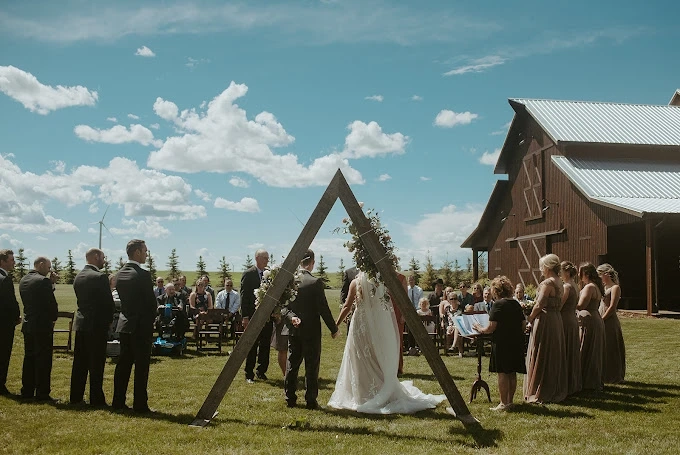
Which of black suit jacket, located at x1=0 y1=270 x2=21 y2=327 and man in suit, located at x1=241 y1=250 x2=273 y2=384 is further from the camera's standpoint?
man in suit, located at x1=241 y1=250 x2=273 y2=384

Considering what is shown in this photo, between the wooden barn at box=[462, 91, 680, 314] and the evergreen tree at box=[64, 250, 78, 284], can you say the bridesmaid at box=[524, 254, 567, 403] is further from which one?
the evergreen tree at box=[64, 250, 78, 284]

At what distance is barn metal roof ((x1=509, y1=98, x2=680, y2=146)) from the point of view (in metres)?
27.1

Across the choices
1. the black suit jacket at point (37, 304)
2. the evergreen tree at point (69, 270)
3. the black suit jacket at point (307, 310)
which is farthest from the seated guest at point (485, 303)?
the evergreen tree at point (69, 270)

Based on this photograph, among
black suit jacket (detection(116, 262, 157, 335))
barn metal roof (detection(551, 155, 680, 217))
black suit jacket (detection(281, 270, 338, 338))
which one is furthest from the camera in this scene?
barn metal roof (detection(551, 155, 680, 217))

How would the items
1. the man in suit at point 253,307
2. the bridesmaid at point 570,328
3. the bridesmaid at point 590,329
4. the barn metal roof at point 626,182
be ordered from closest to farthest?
the bridesmaid at point 570,328 → the bridesmaid at point 590,329 → the man in suit at point 253,307 → the barn metal roof at point 626,182

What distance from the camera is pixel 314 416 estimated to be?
25.7ft

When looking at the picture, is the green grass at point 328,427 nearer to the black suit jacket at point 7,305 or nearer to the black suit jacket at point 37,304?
the black suit jacket at point 37,304

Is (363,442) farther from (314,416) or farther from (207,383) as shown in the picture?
(207,383)

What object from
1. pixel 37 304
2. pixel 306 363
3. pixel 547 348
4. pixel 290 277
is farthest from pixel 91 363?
pixel 547 348

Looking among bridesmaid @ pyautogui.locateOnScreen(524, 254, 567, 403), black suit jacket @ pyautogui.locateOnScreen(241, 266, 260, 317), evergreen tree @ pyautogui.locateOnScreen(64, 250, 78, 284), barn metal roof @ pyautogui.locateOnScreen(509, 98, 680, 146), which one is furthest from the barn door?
evergreen tree @ pyautogui.locateOnScreen(64, 250, 78, 284)

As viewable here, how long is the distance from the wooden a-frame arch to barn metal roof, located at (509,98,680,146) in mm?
20655

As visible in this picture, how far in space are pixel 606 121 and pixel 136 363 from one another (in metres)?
26.7

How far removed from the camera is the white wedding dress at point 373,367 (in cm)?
830

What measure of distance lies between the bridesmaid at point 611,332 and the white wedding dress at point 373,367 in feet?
10.4
